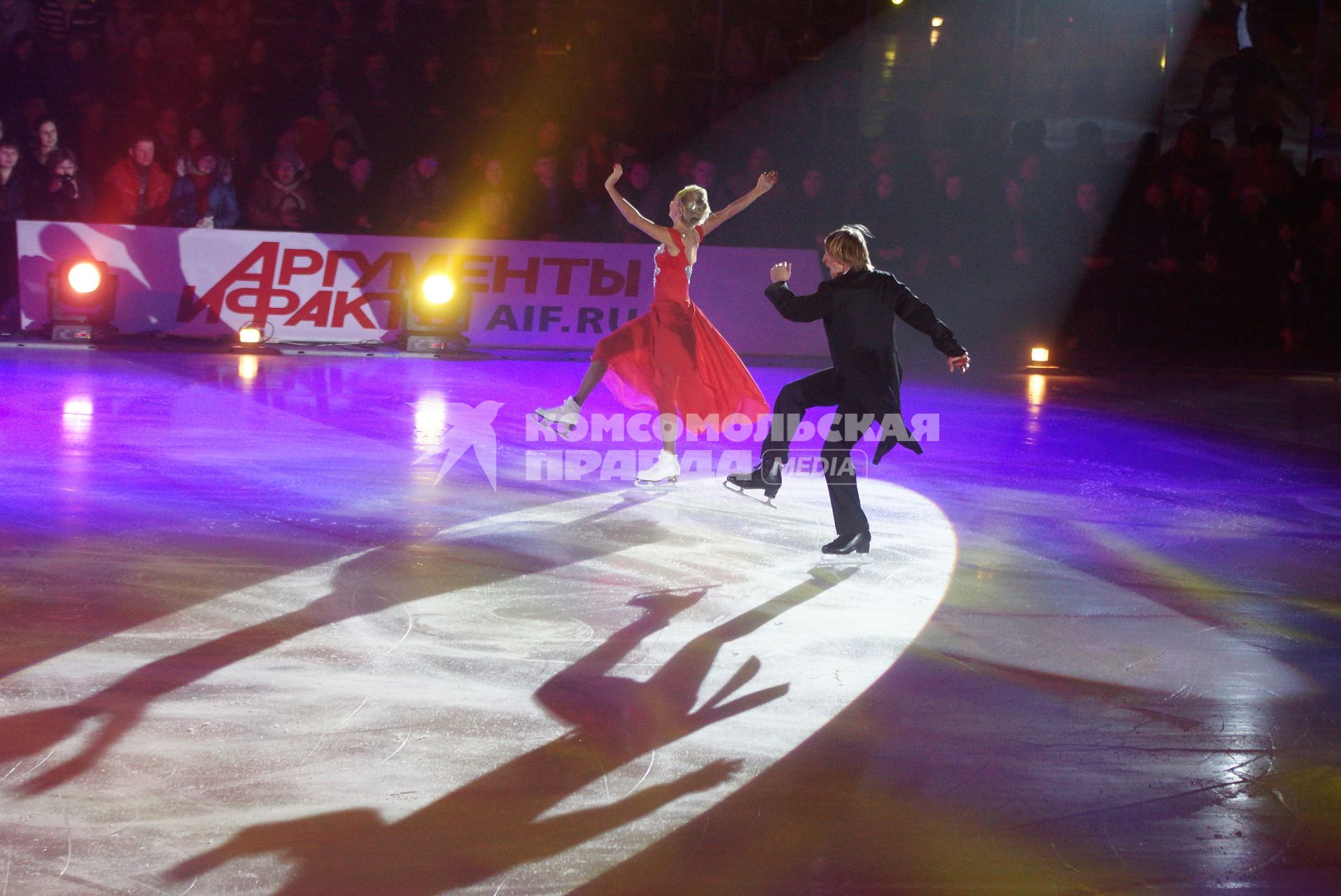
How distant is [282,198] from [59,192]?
200 cm

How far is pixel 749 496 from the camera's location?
290 inches

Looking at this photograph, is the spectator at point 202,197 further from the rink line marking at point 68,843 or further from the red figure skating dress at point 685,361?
the rink line marking at point 68,843

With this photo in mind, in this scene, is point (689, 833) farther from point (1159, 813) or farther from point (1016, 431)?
point (1016, 431)

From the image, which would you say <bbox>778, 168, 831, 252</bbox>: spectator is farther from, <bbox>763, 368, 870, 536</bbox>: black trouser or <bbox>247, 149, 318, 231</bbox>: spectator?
<bbox>763, 368, 870, 536</bbox>: black trouser

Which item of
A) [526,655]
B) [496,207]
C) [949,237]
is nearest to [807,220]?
[949,237]

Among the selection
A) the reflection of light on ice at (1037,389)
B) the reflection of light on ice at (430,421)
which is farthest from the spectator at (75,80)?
the reflection of light on ice at (1037,389)

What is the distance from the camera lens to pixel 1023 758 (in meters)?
3.95

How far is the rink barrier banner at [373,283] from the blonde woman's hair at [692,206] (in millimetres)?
5599

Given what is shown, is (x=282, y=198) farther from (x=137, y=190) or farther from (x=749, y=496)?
(x=749, y=496)

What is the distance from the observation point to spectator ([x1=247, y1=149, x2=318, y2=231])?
13.0 meters

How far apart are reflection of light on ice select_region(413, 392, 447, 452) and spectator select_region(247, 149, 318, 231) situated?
390cm

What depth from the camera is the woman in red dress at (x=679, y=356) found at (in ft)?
24.6

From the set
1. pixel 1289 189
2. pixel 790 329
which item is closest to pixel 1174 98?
pixel 1289 189
